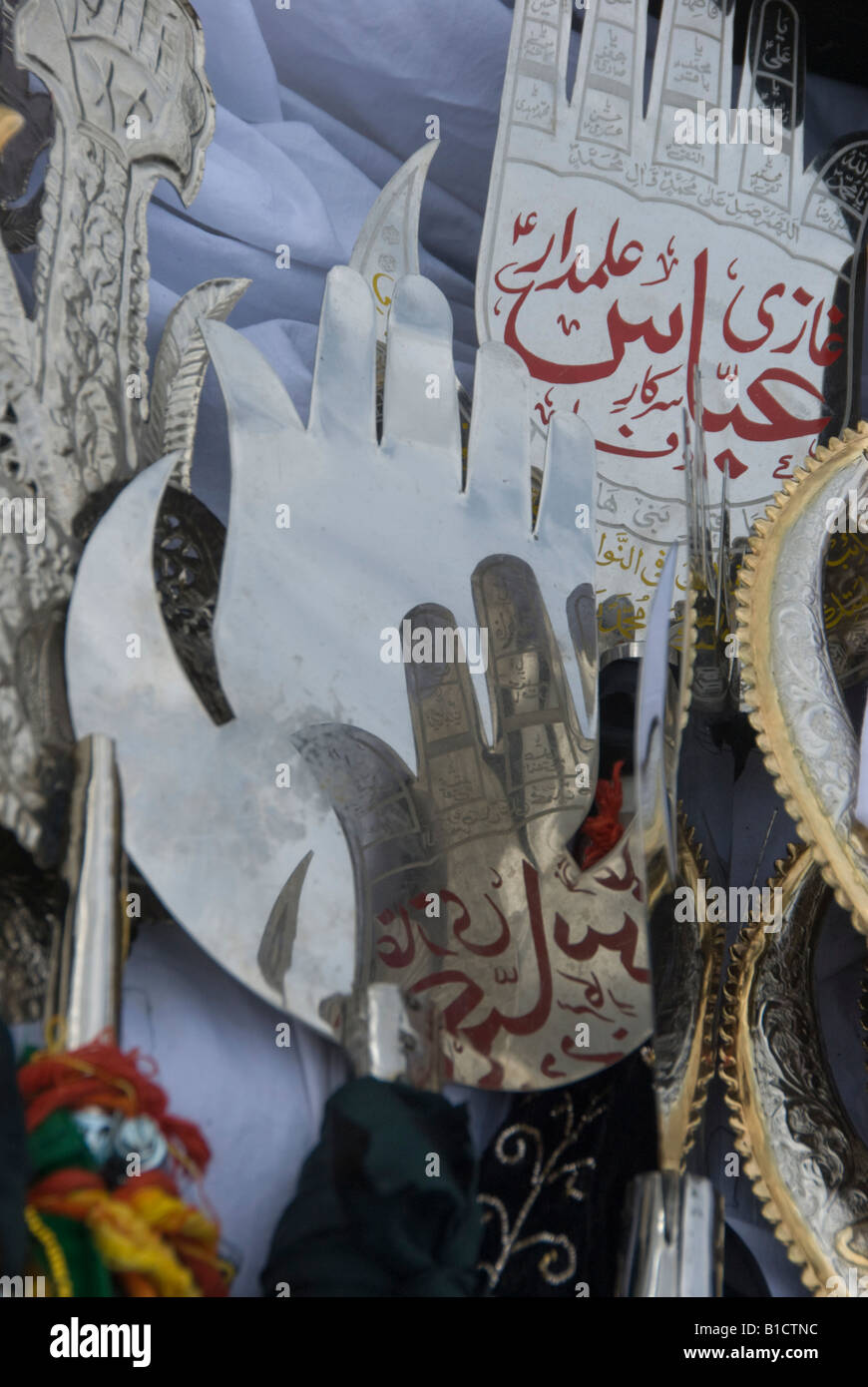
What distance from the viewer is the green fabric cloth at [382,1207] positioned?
2.14 feet

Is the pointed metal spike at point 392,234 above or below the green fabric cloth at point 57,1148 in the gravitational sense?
above

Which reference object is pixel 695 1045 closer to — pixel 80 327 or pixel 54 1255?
pixel 54 1255

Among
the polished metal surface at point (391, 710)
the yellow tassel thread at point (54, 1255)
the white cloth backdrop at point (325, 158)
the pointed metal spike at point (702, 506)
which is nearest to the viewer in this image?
the yellow tassel thread at point (54, 1255)

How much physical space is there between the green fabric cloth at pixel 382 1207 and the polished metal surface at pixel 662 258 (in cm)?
50

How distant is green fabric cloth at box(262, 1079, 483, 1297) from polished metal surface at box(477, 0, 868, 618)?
504 mm

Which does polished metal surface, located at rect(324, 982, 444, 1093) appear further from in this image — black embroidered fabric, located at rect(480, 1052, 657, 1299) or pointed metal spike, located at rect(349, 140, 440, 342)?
pointed metal spike, located at rect(349, 140, 440, 342)

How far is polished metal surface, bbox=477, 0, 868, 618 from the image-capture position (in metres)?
1.15

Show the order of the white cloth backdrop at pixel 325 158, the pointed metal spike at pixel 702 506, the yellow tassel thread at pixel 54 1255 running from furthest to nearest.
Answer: the white cloth backdrop at pixel 325 158
the pointed metal spike at pixel 702 506
the yellow tassel thread at pixel 54 1255

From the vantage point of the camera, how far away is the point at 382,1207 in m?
0.66

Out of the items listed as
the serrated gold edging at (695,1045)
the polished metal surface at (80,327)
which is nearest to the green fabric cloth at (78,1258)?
the polished metal surface at (80,327)

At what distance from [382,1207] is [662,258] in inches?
33.4

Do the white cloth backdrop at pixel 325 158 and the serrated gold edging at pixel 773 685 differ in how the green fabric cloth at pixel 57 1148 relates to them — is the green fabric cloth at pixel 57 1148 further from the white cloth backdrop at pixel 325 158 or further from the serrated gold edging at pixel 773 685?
the serrated gold edging at pixel 773 685

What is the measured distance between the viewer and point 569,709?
3.10 ft
